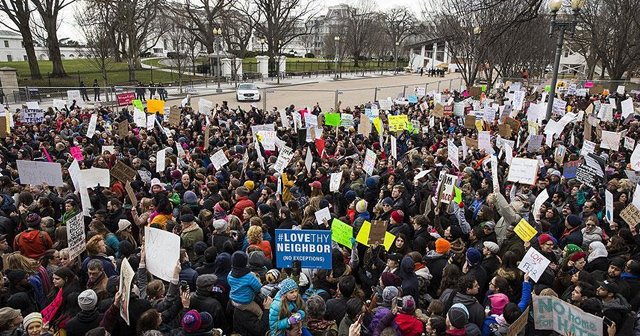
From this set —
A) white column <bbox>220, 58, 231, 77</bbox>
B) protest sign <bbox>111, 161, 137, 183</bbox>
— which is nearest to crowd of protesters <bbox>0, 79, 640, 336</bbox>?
protest sign <bbox>111, 161, 137, 183</bbox>

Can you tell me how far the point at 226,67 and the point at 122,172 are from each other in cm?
4152

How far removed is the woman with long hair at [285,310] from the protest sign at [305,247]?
0.92 m

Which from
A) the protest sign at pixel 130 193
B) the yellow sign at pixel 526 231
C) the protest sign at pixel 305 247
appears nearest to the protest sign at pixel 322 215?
the protest sign at pixel 305 247

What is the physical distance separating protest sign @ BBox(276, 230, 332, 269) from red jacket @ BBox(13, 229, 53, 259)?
3.34m

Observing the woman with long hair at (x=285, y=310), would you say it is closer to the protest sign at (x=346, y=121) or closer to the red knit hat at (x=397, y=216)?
the red knit hat at (x=397, y=216)

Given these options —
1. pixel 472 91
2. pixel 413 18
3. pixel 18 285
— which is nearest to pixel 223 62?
pixel 472 91

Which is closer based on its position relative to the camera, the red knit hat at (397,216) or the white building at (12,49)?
the red knit hat at (397,216)

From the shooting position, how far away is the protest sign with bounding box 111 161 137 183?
334 inches

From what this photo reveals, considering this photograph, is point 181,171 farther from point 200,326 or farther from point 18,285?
point 200,326

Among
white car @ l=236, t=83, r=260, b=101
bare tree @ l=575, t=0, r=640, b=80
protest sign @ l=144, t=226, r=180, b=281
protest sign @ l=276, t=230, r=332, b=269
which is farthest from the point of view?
white car @ l=236, t=83, r=260, b=101

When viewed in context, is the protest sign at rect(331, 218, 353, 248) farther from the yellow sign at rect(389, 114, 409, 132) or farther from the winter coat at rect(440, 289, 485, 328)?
the yellow sign at rect(389, 114, 409, 132)

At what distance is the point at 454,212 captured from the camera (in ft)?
23.9

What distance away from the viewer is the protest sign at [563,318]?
3963 mm

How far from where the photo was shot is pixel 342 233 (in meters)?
5.94
